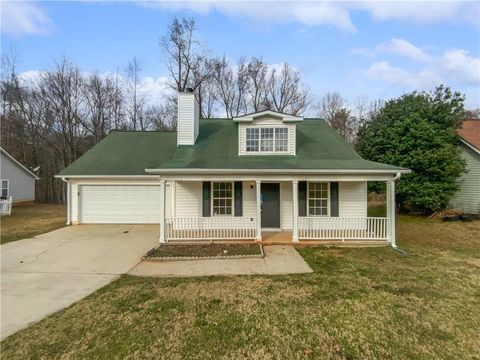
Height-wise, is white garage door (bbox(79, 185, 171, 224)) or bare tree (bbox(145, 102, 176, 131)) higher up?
bare tree (bbox(145, 102, 176, 131))

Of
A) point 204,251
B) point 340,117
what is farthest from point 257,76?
point 204,251

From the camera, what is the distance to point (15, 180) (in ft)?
71.8

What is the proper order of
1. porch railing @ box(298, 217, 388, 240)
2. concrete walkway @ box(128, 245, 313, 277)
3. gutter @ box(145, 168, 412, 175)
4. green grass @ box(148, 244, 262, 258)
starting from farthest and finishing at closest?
porch railing @ box(298, 217, 388, 240), gutter @ box(145, 168, 412, 175), green grass @ box(148, 244, 262, 258), concrete walkway @ box(128, 245, 313, 277)

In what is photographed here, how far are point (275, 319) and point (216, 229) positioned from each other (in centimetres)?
574

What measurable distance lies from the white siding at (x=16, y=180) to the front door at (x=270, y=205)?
20883 millimetres

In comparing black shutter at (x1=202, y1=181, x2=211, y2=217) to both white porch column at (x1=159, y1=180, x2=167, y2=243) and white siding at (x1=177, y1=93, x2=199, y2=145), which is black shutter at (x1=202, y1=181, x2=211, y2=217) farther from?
white siding at (x1=177, y1=93, x2=199, y2=145)

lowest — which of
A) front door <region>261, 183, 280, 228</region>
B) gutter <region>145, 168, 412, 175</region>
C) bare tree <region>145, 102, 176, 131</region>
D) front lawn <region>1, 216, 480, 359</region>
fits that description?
front lawn <region>1, 216, 480, 359</region>

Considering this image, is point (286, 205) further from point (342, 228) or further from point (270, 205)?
point (342, 228)

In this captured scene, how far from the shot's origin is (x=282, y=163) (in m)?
10.2

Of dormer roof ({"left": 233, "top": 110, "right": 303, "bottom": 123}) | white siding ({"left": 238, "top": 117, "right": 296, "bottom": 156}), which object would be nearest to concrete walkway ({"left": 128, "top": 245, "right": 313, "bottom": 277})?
white siding ({"left": 238, "top": 117, "right": 296, "bottom": 156})

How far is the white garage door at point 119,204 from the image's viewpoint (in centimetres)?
1380

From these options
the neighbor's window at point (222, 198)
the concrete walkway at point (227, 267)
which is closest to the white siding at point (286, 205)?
the neighbor's window at point (222, 198)

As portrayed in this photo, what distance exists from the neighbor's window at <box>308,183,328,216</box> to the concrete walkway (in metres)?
3.29

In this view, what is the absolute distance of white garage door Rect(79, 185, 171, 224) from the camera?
1380 centimetres
